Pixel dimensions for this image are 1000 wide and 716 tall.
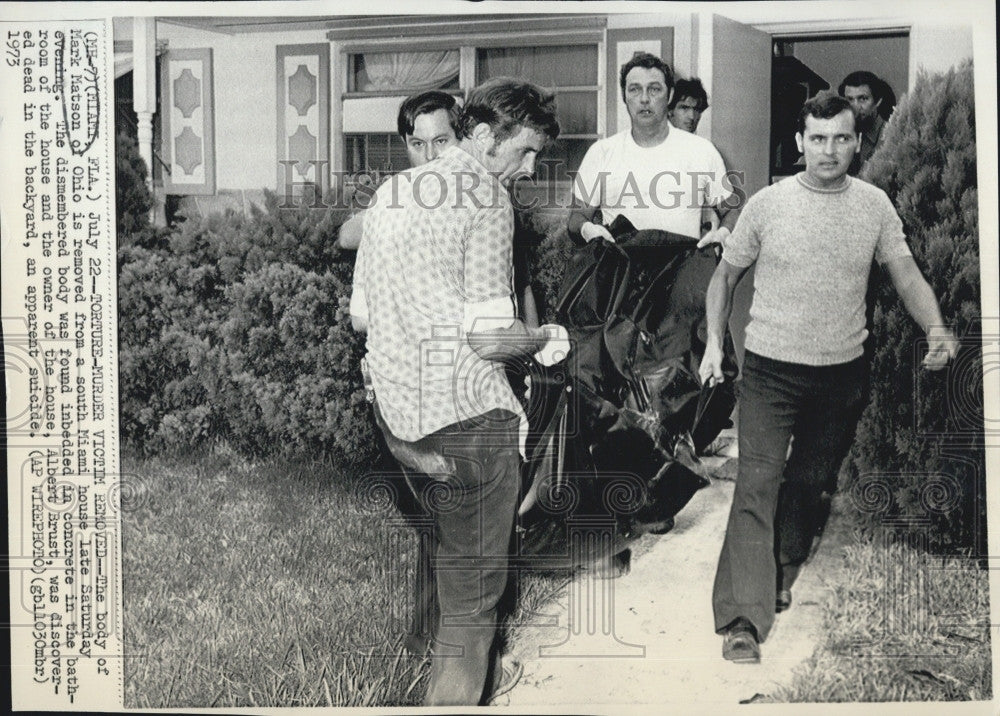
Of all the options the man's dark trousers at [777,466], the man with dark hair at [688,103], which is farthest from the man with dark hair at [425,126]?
the man's dark trousers at [777,466]

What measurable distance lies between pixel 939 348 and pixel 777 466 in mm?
758

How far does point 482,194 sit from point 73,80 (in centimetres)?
164

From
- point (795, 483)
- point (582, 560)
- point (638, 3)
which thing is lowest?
point (582, 560)

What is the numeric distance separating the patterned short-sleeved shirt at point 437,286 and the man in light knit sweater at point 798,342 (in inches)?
33.2

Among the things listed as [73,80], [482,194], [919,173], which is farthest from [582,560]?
[73,80]

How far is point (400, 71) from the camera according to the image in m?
4.59

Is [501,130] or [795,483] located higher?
[501,130]

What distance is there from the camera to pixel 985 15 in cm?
457

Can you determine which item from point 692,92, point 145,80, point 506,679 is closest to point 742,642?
point 506,679

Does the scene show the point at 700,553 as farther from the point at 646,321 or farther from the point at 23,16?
the point at 23,16

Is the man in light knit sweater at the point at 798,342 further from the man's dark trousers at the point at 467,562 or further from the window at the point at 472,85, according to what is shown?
the man's dark trousers at the point at 467,562

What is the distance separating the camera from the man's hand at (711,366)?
4.54 m

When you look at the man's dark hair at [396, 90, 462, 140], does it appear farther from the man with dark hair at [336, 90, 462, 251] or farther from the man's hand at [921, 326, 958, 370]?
the man's hand at [921, 326, 958, 370]
